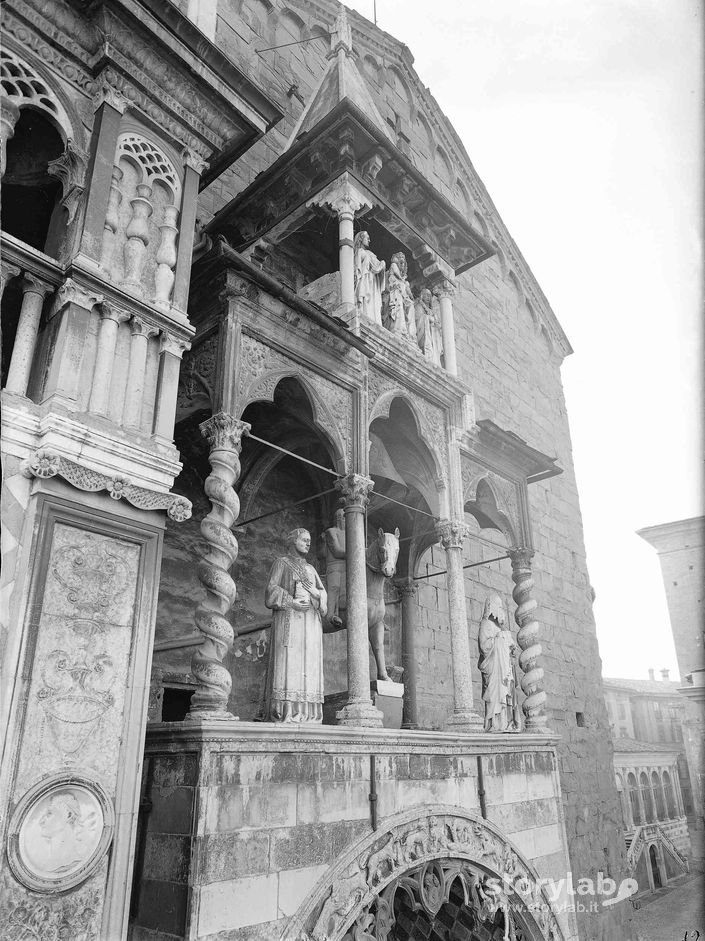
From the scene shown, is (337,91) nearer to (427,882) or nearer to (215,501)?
(215,501)

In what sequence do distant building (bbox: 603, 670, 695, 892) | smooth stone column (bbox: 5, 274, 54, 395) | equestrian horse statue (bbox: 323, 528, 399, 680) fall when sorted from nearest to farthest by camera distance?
smooth stone column (bbox: 5, 274, 54, 395) < equestrian horse statue (bbox: 323, 528, 399, 680) < distant building (bbox: 603, 670, 695, 892)

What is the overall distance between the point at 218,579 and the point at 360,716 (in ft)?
6.39

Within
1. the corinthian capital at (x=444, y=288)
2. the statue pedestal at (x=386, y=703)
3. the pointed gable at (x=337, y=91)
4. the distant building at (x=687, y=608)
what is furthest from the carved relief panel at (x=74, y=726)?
the distant building at (x=687, y=608)

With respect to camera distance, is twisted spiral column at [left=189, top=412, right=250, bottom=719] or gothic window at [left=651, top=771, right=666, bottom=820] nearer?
Answer: twisted spiral column at [left=189, top=412, right=250, bottom=719]

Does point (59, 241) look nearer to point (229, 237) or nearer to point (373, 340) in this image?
point (373, 340)

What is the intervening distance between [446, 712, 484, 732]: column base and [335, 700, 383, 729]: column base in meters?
1.54

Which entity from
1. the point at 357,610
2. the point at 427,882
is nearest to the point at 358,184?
the point at 357,610

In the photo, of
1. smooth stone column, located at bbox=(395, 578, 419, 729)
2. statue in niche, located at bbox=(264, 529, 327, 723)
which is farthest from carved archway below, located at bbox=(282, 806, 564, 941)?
smooth stone column, located at bbox=(395, 578, 419, 729)

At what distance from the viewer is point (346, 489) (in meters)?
7.39

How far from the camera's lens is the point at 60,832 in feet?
13.9

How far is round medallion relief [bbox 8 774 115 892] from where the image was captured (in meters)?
4.04

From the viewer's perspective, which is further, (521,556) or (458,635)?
(521,556)

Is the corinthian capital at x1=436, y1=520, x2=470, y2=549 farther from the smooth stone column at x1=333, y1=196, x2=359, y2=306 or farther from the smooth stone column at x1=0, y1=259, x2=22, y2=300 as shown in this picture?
the smooth stone column at x1=0, y1=259, x2=22, y2=300

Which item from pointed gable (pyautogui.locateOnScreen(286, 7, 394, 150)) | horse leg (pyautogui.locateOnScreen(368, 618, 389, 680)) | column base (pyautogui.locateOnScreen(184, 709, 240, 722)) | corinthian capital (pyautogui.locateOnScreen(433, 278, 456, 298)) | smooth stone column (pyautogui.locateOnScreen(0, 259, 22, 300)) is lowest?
column base (pyautogui.locateOnScreen(184, 709, 240, 722))
